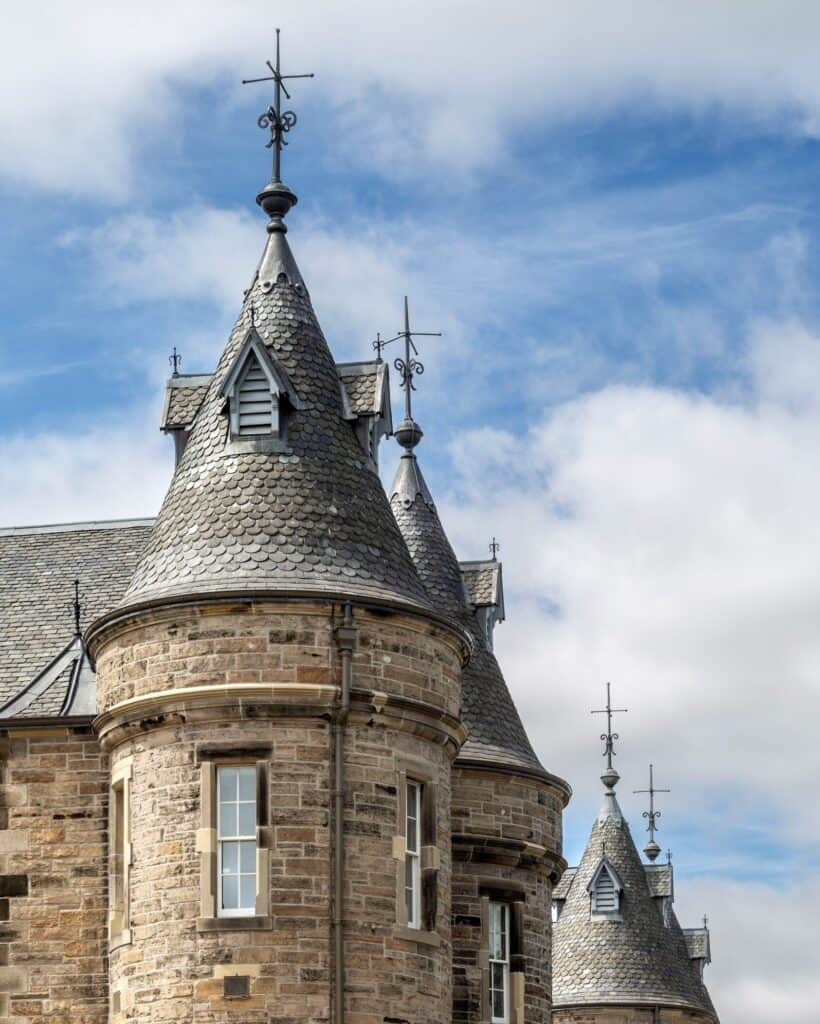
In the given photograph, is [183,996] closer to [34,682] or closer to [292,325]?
[34,682]

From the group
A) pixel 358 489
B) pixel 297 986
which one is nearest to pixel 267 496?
pixel 358 489

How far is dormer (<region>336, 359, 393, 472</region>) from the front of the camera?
2862 cm

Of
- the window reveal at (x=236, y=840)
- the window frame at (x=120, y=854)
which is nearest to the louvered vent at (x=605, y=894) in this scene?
the window frame at (x=120, y=854)

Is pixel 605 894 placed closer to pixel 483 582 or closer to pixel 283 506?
pixel 483 582

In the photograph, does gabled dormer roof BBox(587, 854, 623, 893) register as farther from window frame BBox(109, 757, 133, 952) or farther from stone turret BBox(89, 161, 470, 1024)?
window frame BBox(109, 757, 133, 952)

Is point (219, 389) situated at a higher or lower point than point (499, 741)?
higher

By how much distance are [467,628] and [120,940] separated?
10.4 m

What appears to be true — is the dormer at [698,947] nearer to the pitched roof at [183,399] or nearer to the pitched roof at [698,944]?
the pitched roof at [698,944]

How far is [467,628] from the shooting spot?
3481cm

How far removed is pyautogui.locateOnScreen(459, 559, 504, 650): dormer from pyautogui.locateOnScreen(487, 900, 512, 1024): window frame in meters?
4.51

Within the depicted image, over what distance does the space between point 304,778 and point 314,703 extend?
83 cm

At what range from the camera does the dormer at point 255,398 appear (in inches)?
1084

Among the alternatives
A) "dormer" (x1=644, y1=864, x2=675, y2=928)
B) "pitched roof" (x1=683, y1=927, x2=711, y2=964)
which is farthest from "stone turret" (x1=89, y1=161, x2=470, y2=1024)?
"pitched roof" (x1=683, y1=927, x2=711, y2=964)

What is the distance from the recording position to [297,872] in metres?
24.9
